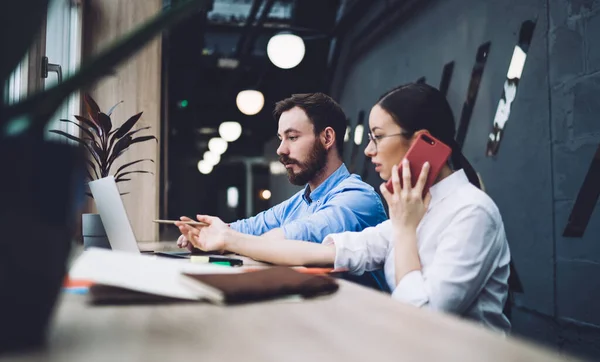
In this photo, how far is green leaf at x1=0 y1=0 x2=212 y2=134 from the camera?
1.61 feet

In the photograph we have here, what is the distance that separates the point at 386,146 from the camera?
63.4 inches

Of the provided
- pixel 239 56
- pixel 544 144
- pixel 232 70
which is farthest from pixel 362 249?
pixel 232 70

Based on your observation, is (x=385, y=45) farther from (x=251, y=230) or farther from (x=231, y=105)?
(x=231, y=105)

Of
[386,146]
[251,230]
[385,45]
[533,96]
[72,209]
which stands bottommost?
[251,230]

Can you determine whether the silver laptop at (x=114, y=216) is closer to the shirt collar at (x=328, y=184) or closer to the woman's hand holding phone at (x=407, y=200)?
the woman's hand holding phone at (x=407, y=200)

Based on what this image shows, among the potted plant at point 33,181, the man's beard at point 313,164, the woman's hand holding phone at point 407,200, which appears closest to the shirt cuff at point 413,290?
the woman's hand holding phone at point 407,200

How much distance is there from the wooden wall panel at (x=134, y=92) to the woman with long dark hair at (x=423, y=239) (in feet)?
7.86

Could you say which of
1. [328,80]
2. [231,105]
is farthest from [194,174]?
[328,80]

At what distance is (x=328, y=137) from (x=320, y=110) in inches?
6.4

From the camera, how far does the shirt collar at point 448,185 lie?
4.74ft

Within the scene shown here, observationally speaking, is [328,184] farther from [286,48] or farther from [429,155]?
[286,48]

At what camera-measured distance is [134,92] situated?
13.1 ft

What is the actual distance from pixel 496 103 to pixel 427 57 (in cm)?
152

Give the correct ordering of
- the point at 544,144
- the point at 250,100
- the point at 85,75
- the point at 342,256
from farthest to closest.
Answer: the point at 250,100
the point at 544,144
the point at 342,256
the point at 85,75
